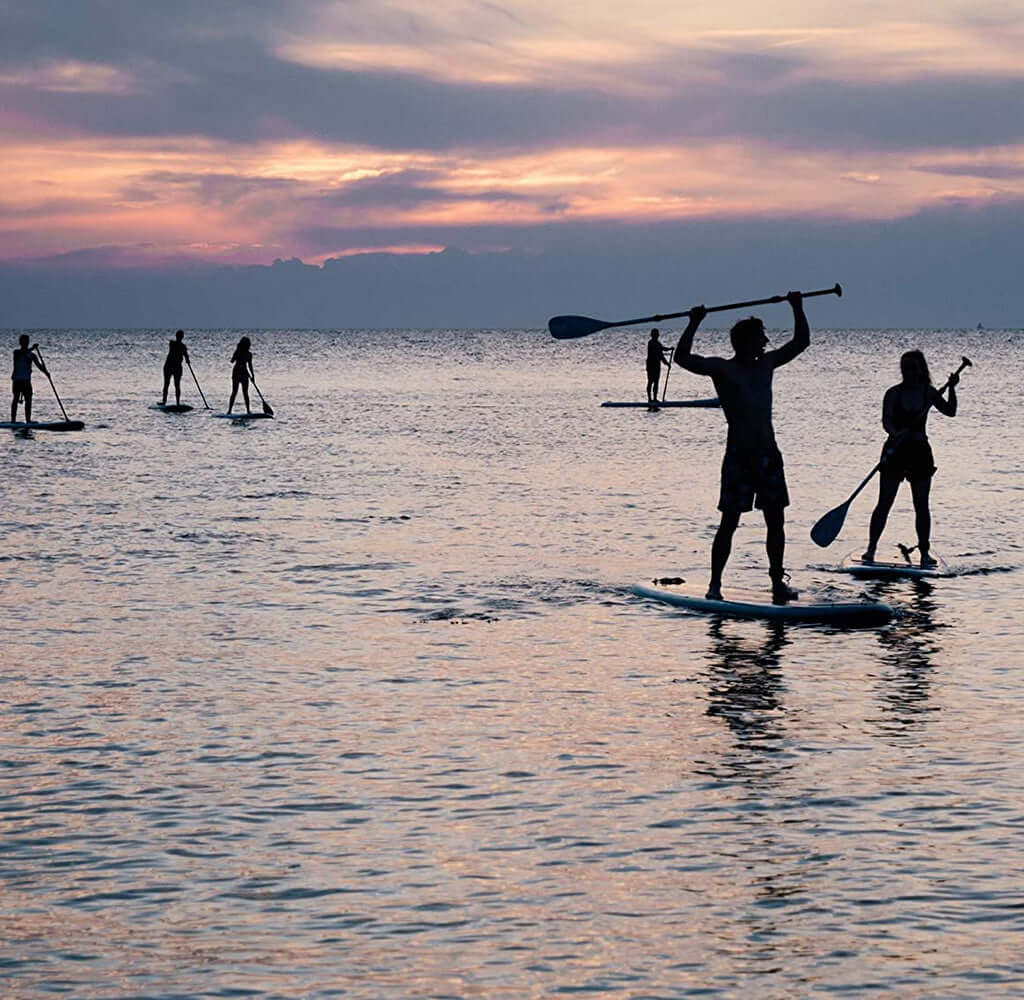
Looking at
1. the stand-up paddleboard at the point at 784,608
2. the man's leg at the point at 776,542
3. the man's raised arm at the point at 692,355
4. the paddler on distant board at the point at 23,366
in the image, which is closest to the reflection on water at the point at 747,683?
the stand-up paddleboard at the point at 784,608

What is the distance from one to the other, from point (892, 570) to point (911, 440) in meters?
1.22

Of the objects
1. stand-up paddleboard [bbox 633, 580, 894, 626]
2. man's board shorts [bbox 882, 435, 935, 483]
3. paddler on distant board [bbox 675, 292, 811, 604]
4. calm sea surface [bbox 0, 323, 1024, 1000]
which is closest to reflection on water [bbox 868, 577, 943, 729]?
calm sea surface [bbox 0, 323, 1024, 1000]

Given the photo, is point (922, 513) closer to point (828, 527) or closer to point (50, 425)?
point (828, 527)

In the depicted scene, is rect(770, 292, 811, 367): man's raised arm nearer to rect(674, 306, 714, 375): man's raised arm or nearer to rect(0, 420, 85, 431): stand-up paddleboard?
rect(674, 306, 714, 375): man's raised arm

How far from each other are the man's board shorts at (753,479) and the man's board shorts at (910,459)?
2781 mm

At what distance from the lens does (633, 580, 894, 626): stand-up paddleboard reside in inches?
510

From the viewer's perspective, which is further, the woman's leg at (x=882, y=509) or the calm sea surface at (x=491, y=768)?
the woman's leg at (x=882, y=509)

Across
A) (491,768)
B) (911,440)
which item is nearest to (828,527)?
(911,440)

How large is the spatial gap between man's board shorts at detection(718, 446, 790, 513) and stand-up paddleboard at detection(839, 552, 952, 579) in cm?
278

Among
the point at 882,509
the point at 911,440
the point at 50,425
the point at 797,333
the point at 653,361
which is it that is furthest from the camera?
the point at 653,361

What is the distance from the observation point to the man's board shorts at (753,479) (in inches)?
514

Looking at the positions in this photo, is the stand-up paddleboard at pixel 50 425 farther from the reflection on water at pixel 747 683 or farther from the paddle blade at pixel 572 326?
the reflection on water at pixel 747 683

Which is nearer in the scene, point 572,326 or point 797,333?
point 797,333

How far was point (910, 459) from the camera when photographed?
15.6m
